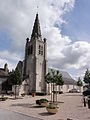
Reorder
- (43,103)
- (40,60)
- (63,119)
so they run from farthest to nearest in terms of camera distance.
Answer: (40,60) → (43,103) → (63,119)

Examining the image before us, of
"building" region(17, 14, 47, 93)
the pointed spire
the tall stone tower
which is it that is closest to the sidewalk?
"building" region(17, 14, 47, 93)

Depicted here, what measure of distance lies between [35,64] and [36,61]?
1056mm

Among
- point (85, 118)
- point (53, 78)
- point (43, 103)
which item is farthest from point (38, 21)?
point (85, 118)

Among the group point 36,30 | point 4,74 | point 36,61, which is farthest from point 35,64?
point 36,30

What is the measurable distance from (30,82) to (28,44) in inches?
606

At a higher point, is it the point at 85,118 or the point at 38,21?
the point at 38,21

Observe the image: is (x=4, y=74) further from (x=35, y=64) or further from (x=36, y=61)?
(x=36, y=61)

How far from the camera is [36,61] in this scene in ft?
189

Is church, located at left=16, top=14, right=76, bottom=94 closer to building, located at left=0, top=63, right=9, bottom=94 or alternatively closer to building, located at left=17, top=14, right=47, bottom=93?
building, located at left=17, top=14, right=47, bottom=93

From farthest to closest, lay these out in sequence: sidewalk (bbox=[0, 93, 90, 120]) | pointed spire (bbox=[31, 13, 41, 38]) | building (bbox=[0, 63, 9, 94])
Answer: pointed spire (bbox=[31, 13, 41, 38])
building (bbox=[0, 63, 9, 94])
sidewalk (bbox=[0, 93, 90, 120])

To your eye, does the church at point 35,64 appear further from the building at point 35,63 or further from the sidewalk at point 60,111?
the sidewalk at point 60,111

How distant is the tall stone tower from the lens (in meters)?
56.3

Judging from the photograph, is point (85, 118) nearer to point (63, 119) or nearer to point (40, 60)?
point (63, 119)

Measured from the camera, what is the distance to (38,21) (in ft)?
218
